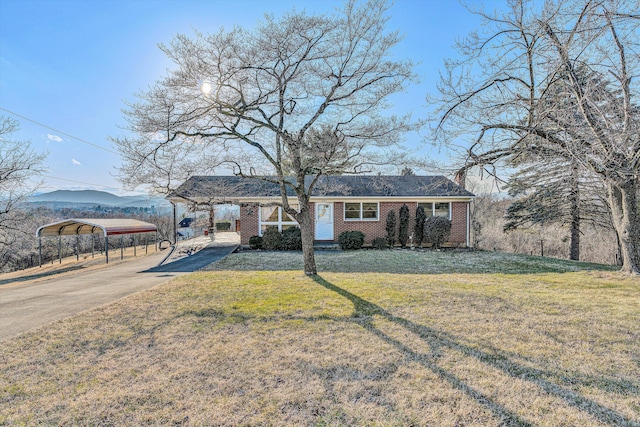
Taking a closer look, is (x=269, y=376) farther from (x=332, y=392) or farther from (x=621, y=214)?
(x=621, y=214)

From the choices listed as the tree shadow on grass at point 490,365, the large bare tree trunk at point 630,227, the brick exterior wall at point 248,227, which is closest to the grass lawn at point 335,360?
the tree shadow on grass at point 490,365

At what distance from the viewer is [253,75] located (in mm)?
7855

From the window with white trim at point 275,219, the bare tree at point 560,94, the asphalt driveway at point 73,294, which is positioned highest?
the bare tree at point 560,94

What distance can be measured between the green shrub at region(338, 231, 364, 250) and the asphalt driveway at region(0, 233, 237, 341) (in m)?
6.59

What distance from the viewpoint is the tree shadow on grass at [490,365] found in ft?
8.30

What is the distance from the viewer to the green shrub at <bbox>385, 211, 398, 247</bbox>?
52.2 feet

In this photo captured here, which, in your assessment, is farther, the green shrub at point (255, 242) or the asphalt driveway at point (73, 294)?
the green shrub at point (255, 242)

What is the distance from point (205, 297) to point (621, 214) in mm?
11628

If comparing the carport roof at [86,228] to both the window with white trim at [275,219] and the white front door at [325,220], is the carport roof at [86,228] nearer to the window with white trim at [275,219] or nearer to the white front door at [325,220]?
the window with white trim at [275,219]

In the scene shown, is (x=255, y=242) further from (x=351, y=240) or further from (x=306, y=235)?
(x=306, y=235)

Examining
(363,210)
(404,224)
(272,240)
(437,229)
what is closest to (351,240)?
(363,210)

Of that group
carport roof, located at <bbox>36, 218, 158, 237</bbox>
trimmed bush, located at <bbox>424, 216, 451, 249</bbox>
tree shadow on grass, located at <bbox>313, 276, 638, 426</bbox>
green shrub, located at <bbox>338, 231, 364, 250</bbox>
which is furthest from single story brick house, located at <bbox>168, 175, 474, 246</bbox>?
tree shadow on grass, located at <bbox>313, 276, 638, 426</bbox>

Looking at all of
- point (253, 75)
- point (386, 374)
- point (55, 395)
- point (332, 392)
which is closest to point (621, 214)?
point (386, 374)

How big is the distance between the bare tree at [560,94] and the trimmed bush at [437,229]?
6.40 m
